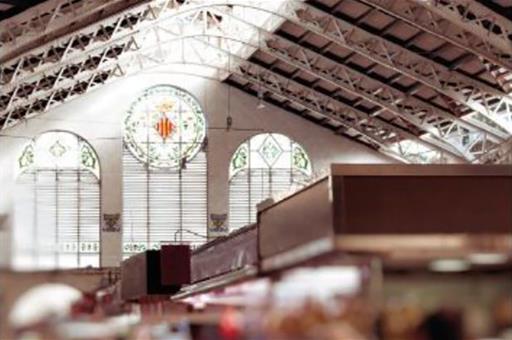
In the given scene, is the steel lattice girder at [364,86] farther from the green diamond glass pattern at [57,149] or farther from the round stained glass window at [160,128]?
the green diamond glass pattern at [57,149]

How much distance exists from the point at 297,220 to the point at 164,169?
34.0 meters

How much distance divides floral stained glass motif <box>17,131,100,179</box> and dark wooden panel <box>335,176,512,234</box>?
109 ft

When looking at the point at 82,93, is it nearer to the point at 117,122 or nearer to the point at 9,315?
the point at 117,122

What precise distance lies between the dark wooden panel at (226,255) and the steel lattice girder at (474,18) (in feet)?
28.6

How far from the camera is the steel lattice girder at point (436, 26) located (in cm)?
2614

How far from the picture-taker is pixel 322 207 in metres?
6.23

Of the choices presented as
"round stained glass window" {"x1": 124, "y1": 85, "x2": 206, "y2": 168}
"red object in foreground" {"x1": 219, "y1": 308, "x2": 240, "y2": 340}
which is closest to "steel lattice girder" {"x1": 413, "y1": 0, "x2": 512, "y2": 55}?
"round stained glass window" {"x1": 124, "y1": 85, "x2": 206, "y2": 168}

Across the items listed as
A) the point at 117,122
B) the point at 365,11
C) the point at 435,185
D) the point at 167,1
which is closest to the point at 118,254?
the point at 117,122

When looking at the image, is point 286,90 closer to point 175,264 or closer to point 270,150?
point 270,150

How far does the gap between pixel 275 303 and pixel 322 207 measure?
6.72 feet

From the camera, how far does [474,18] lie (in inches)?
975

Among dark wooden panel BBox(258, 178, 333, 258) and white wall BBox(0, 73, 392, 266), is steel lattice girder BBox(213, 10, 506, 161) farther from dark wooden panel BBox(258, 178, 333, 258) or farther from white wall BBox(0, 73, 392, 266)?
dark wooden panel BBox(258, 178, 333, 258)

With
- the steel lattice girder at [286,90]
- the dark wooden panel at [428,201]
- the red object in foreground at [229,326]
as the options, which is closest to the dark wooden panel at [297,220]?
the dark wooden panel at [428,201]

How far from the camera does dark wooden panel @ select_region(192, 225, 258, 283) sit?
41.6 feet
